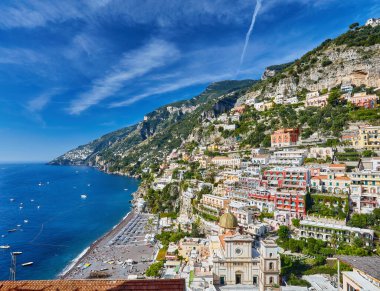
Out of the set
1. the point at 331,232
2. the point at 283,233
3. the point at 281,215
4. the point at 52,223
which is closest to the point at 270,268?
the point at 283,233

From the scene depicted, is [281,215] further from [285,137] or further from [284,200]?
[285,137]

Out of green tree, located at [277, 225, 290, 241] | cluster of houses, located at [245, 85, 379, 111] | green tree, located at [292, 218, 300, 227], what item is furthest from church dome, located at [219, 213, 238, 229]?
cluster of houses, located at [245, 85, 379, 111]

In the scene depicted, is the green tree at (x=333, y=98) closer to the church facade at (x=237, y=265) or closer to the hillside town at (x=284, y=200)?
the hillside town at (x=284, y=200)

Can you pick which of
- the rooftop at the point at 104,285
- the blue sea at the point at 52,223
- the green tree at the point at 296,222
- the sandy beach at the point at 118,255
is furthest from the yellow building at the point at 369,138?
the blue sea at the point at 52,223

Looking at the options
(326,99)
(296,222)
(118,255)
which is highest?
(326,99)

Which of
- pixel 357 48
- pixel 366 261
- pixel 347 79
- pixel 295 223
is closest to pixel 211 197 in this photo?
pixel 295 223
